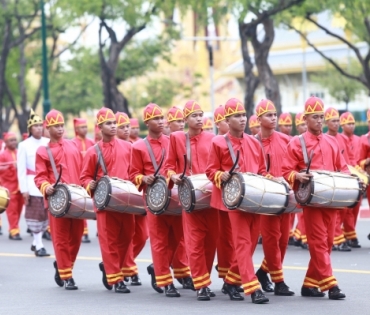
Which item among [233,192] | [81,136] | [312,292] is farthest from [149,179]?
[81,136]

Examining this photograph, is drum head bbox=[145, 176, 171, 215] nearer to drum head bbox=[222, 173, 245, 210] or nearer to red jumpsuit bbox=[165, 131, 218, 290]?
red jumpsuit bbox=[165, 131, 218, 290]

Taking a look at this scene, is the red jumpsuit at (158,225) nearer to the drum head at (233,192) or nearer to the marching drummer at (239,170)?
the marching drummer at (239,170)

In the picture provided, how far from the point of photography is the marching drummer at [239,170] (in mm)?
12227

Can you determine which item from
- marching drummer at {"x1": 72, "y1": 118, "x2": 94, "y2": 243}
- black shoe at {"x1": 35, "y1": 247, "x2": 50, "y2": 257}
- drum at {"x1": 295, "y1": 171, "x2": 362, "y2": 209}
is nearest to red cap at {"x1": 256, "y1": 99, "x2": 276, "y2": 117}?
drum at {"x1": 295, "y1": 171, "x2": 362, "y2": 209}

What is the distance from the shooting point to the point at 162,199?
43.1 feet

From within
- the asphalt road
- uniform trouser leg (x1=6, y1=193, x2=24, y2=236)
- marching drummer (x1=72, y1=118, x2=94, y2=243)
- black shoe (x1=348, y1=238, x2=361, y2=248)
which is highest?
marching drummer (x1=72, y1=118, x2=94, y2=243)

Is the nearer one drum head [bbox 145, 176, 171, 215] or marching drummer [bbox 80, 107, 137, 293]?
drum head [bbox 145, 176, 171, 215]

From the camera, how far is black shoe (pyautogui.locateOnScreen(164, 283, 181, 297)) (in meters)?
13.2

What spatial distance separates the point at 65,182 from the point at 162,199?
72.0 inches

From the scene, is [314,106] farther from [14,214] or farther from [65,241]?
[14,214]

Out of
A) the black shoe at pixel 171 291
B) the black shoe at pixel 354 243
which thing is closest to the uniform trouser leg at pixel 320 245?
the black shoe at pixel 171 291

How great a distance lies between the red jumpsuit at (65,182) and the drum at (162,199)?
1478 millimetres

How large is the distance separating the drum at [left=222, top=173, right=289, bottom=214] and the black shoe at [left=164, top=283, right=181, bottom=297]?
1.52 metres

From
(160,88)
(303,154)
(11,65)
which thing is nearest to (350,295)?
(303,154)
